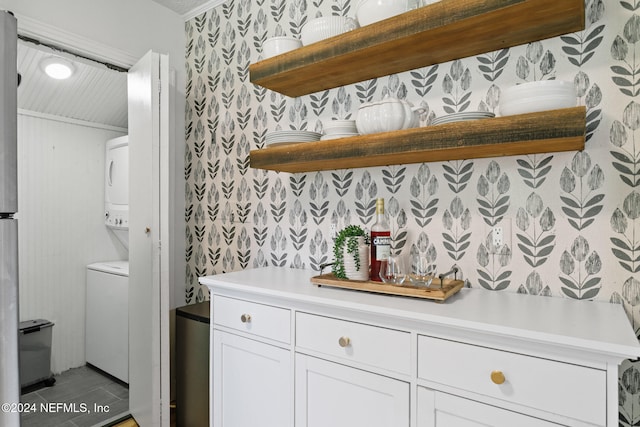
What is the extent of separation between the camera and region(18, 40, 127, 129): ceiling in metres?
2.17

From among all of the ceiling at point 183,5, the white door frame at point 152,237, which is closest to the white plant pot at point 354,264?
the white door frame at point 152,237

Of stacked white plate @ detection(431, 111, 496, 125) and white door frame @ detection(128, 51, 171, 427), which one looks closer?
stacked white plate @ detection(431, 111, 496, 125)

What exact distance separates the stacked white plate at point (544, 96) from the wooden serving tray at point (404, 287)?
659mm

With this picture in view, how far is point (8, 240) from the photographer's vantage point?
4.07 feet

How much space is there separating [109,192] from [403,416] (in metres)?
2.45

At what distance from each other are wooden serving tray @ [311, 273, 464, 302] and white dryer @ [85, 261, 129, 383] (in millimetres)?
1715

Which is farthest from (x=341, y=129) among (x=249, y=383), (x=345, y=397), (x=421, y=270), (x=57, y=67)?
(x=57, y=67)

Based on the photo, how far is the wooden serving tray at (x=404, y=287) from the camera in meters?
1.28

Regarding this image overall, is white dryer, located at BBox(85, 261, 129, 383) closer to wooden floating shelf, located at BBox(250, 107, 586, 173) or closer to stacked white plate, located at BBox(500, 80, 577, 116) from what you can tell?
wooden floating shelf, located at BBox(250, 107, 586, 173)

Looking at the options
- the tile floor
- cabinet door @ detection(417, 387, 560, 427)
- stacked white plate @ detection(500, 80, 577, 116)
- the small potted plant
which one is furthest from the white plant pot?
the tile floor

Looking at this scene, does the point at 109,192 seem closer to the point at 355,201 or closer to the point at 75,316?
the point at 75,316

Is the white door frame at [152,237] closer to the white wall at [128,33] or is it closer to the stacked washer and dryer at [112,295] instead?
the white wall at [128,33]

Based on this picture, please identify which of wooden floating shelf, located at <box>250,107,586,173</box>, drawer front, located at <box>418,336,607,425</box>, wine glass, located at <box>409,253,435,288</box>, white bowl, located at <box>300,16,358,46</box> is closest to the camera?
drawer front, located at <box>418,336,607,425</box>

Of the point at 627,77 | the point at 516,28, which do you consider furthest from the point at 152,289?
the point at 627,77
